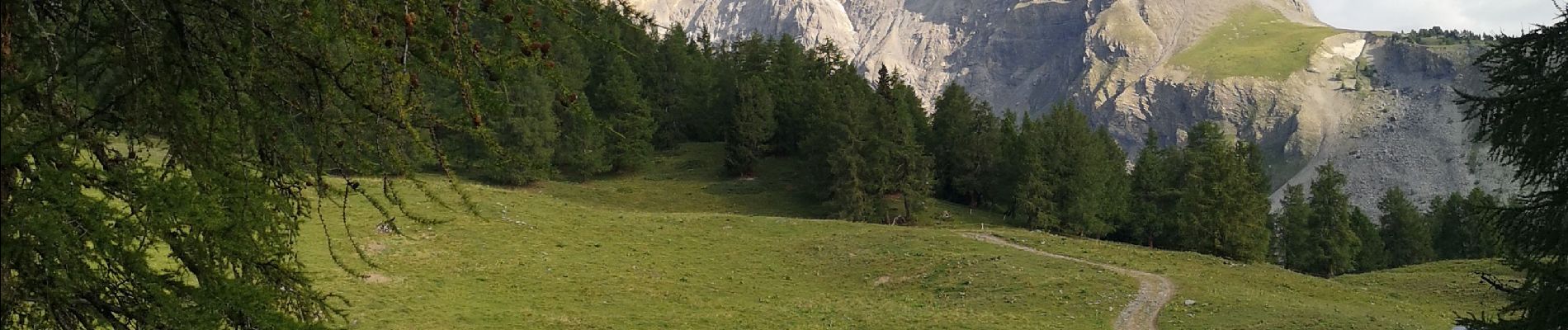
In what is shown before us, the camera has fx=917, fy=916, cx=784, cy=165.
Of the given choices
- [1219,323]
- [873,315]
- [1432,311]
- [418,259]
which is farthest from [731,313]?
[1432,311]

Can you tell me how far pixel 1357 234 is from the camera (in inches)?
2975

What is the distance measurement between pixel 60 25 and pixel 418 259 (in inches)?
875

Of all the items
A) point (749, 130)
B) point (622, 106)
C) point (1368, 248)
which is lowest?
point (1368, 248)

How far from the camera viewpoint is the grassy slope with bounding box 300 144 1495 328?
22531mm

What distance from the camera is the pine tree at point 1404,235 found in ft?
253

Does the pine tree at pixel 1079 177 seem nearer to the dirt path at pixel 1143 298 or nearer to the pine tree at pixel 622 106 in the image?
the dirt path at pixel 1143 298

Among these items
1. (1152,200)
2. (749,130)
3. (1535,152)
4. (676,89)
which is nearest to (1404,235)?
(1152,200)

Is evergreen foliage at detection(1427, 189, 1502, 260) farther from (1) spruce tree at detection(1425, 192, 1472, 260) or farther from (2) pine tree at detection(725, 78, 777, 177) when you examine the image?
(2) pine tree at detection(725, 78, 777, 177)

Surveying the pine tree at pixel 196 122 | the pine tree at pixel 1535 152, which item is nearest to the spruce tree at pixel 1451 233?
the pine tree at pixel 1535 152

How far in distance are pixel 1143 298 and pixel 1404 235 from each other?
65.9 meters

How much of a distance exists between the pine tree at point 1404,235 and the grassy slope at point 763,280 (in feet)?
141

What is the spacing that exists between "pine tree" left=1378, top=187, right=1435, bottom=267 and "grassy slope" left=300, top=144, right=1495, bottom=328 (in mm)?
42962

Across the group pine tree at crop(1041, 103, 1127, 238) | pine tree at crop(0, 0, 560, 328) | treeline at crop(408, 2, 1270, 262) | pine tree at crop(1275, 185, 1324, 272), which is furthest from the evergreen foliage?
pine tree at crop(0, 0, 560, 328)

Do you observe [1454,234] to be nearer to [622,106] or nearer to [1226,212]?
[1226,212]
